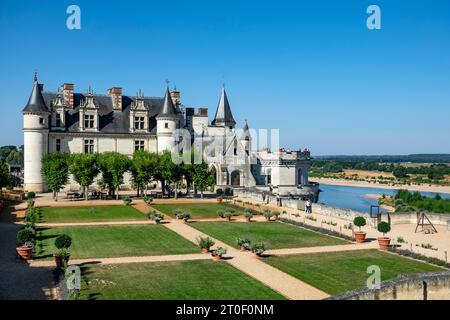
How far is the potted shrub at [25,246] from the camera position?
23.6 m

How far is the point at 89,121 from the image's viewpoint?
197 ft

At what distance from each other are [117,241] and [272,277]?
1133cm

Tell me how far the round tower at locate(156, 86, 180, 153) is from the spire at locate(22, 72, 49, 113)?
1329cm

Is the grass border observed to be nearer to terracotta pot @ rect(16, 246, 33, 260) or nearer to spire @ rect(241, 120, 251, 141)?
terracotta pot @ rect(16, 246, 33, 260)

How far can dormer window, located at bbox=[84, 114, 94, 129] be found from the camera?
59875 mm

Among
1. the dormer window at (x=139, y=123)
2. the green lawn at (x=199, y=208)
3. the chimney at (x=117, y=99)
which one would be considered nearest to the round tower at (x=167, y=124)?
the dormer window at (x=139, y=123)

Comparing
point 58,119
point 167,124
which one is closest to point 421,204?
point 167,124

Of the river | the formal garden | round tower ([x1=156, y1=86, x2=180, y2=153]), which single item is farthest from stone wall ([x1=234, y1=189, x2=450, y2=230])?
the river

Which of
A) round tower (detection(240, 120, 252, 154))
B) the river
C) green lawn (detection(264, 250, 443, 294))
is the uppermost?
round tower (detection(240, 120, 252, 154))

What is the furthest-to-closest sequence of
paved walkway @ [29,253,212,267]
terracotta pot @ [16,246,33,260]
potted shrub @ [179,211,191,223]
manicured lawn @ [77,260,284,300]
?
1. potted shrub @ [179,211,191,223]
2. terracotta pot @ [16,246,33,260]
3. paved walkway @ [29,253,212,267]
4. manicured lawn @ [77,260,284,300]

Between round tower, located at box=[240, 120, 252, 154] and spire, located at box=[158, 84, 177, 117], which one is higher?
spire, located at box=[158, 84, 177, 117]

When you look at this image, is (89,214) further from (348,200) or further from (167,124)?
(348,200)

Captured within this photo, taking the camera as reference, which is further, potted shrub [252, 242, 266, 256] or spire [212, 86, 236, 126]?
spire [212, 86, 236, 126]
